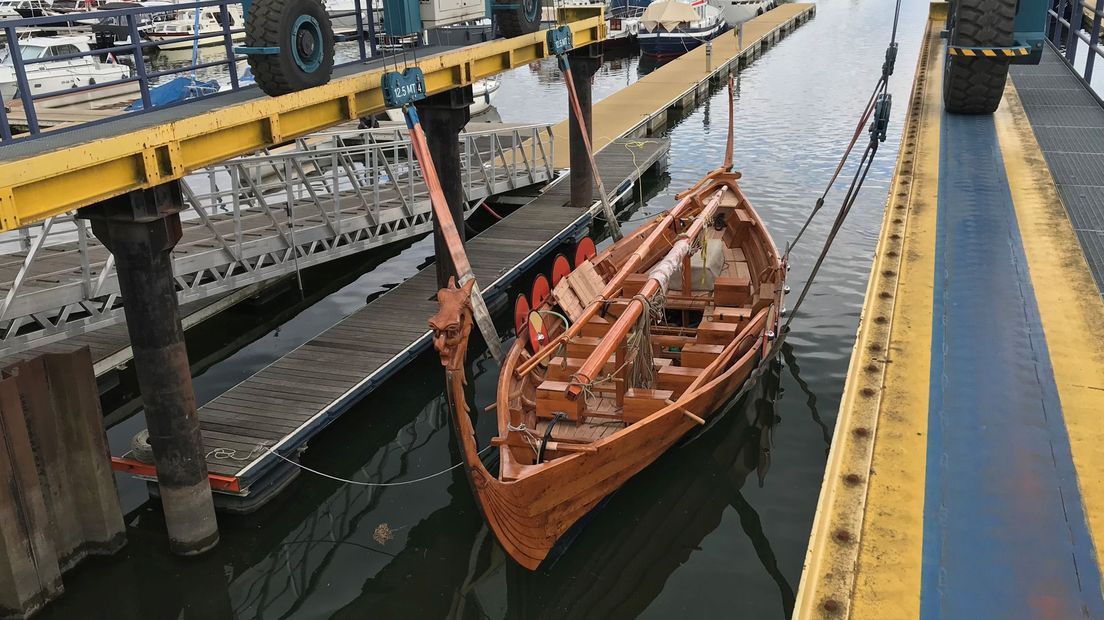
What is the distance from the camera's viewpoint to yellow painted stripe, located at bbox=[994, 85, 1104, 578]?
5730 millimetres

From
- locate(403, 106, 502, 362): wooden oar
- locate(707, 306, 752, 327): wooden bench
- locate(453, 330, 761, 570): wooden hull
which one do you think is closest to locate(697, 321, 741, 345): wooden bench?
locate(707, 306, 752, 327): wooden bench

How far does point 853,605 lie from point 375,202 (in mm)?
14599

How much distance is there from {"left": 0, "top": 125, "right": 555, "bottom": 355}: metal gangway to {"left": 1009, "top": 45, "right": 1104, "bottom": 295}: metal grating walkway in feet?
36.3

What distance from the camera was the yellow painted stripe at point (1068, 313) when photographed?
18.8 feet

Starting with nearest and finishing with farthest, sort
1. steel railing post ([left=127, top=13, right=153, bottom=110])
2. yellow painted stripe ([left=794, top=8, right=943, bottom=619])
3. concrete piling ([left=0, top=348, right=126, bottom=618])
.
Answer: yellow painted stripe ([left=794, top=8, right=943, bottom=619]) < concrete piling ([left=0, top=348, right=126, bottom=618]) < steel railing post ([left=127, top=13, right=153, bottom=110])

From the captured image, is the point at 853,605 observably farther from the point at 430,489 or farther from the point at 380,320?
the point at 380,320

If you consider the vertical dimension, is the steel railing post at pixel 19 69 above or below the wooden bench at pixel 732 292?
above

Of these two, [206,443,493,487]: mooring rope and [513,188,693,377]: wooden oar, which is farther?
[206,443,493,487]: mooring rope

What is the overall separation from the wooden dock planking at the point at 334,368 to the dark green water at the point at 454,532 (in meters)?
0.89

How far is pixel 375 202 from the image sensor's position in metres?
17.7

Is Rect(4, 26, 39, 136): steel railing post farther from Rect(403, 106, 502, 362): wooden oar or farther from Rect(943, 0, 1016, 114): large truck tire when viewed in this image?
Rect(943, 0, 1016, 114): large truck tire

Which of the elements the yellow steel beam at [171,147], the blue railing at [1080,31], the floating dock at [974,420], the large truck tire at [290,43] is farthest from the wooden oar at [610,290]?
the blue railing at [1080,31]

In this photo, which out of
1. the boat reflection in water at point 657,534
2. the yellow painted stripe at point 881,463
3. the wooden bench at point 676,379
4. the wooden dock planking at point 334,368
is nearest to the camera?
the yellow painted stripe at point 881,463

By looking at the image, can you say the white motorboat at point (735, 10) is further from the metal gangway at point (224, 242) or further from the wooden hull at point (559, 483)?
the wooden hull at point (559, 483)
